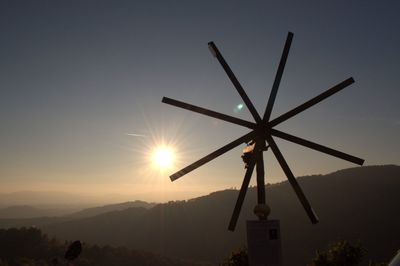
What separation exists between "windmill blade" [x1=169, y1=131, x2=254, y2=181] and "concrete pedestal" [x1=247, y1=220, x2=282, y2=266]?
6.88ft

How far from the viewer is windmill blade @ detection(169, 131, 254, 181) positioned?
10.2 metres

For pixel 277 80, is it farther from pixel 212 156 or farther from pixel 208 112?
pixel 212 156

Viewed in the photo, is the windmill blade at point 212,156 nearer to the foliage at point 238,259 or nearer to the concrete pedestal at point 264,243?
the concrete pedestal at point 264,243

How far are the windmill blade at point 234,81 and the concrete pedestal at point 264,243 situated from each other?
3.12 meters

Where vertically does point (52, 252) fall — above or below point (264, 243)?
below

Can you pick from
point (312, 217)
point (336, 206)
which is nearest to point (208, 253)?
point (336, 206)

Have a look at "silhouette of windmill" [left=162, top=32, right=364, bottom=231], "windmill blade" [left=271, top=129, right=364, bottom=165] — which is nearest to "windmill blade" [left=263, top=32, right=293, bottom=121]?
"silhouette of windmill" [left=162, top=32, right=364, bottom=231]

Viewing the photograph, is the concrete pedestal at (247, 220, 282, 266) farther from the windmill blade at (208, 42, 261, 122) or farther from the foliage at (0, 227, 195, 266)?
the foliage at (0, 227, 195, 266)

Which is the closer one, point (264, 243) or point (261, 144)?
point (264, 243)

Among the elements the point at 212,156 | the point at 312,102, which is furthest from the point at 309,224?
the point at 212,156

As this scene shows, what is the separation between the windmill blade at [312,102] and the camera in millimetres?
10789

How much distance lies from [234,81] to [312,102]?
249 cm

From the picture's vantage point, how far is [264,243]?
9523mm

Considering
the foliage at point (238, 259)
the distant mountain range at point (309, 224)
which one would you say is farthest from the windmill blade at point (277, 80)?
the distant mountain range at point (309, 224)
